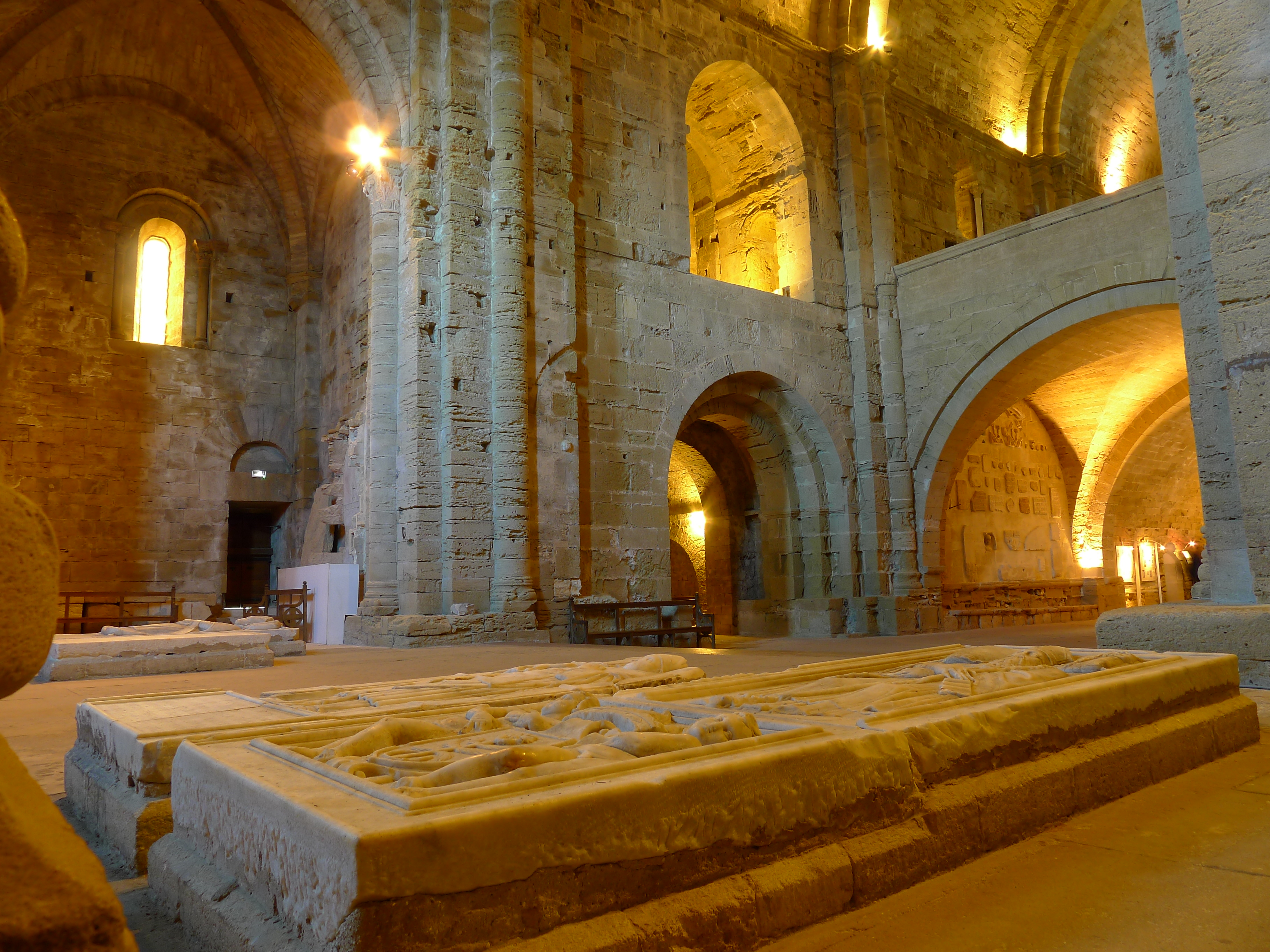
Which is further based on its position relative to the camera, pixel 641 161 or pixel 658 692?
pixel 641 161

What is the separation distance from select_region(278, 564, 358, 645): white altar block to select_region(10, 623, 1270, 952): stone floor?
666 cm

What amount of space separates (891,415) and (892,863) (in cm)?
1098

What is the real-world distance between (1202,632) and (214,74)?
49.9ft

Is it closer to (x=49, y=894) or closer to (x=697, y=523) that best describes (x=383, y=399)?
(x=697, y=523)

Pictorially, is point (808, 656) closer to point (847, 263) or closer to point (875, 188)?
point (847, 263)

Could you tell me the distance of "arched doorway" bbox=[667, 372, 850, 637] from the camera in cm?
1234

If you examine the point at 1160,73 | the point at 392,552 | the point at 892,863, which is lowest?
the point at 892,863

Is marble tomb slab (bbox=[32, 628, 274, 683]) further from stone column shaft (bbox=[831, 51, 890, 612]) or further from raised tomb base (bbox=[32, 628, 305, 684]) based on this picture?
stone column shaft (bbox=[831, 51, 890, 612])

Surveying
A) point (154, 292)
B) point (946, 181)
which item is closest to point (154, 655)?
point (154, 292)

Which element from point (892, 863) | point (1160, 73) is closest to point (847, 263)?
point (1160, 73)

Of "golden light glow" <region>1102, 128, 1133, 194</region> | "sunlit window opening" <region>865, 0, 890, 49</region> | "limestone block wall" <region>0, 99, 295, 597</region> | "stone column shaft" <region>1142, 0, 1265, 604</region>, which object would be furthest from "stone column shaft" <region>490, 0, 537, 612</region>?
"golden light glow" <region>1102, 128, 1133, 194</region>

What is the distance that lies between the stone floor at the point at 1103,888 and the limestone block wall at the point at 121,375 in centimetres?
1037

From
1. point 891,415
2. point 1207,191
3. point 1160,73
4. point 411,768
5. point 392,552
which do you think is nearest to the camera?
point 411,768

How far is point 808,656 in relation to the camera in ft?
21.1
